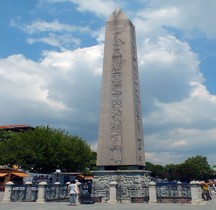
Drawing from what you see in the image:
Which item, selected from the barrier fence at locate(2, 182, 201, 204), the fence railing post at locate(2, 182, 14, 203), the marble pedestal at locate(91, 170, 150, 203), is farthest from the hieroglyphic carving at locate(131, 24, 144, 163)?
the fence railing post at locate(2, 182, 14, 203)

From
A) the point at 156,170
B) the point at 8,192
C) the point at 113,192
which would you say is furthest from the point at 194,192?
the point at 156,170

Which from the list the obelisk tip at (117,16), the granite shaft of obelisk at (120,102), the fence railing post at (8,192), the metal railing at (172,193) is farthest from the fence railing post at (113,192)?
the obelisk tip at (117,16)

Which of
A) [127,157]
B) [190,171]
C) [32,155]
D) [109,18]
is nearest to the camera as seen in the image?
[127,157]

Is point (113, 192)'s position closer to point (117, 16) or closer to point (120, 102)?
point (120, 102)

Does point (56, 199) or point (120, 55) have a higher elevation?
point (120, 55)

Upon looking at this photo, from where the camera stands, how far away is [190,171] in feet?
285

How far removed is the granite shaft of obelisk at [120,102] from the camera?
1770 cm

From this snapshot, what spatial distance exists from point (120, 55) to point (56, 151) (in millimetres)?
23261

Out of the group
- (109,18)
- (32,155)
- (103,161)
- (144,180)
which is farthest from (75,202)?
(32,155)

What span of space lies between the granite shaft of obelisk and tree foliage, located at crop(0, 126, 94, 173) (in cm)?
2187

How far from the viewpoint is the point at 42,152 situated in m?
38.6

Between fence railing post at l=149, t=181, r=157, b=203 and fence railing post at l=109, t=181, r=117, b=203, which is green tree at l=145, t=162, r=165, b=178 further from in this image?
fence railing post at l=109, t=181, r=117, b=203

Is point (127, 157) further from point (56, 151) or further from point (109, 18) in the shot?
point (56, 151)

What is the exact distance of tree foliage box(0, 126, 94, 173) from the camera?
3856 centimetres
